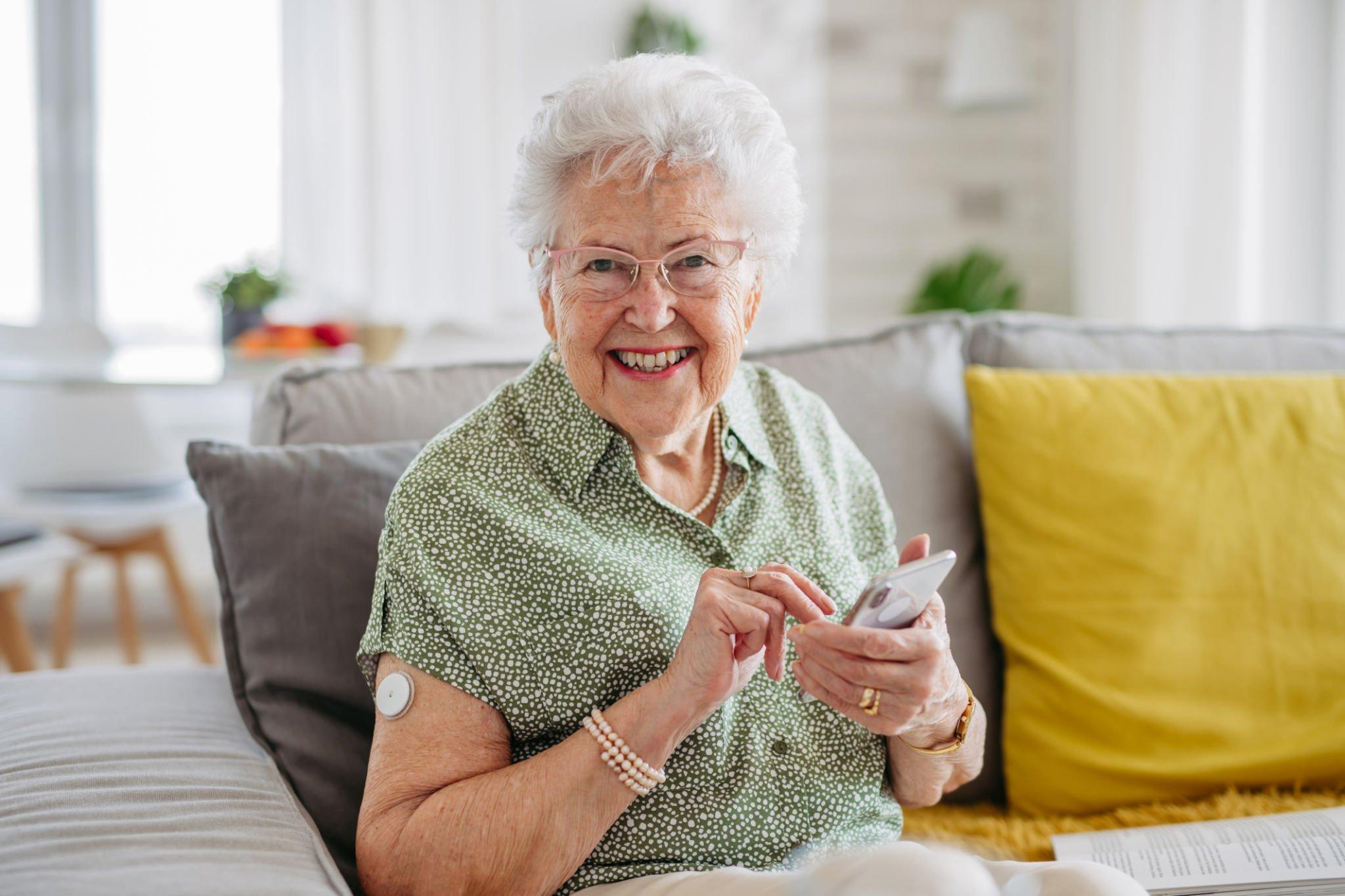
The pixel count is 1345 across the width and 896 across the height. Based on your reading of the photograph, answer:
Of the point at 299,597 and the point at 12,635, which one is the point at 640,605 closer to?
the point at 299,597

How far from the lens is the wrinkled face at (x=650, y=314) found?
1.11 meters

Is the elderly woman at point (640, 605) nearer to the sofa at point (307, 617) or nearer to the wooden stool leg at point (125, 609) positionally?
the sofa at point (307, 617)

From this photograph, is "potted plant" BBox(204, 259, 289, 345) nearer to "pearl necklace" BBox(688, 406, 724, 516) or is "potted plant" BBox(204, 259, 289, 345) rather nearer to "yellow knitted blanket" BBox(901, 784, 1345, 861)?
"pearl necklace" BBox(688, 406, 724, 516)

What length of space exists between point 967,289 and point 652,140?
116 inches

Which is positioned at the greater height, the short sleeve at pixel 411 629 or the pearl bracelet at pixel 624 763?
the short sleeve at pixel 411 629

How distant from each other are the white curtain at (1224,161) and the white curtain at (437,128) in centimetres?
111

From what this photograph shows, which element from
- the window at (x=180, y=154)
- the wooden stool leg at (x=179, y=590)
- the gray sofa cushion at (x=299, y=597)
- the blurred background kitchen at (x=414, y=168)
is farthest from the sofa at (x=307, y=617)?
the window at (x=180, y=154)

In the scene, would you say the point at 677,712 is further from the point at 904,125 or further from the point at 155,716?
the point at 904,125

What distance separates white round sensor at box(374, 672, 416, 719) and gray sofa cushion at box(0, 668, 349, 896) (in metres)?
0.13

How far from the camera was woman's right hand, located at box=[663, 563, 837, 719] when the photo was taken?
0.98 meters

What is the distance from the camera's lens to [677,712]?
1.00 m

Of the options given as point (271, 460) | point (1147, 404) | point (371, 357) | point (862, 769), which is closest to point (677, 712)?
point (862, 769)

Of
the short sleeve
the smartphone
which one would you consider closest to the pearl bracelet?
the short sleeve

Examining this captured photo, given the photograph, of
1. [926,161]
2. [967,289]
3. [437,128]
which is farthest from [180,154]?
[967,289]
